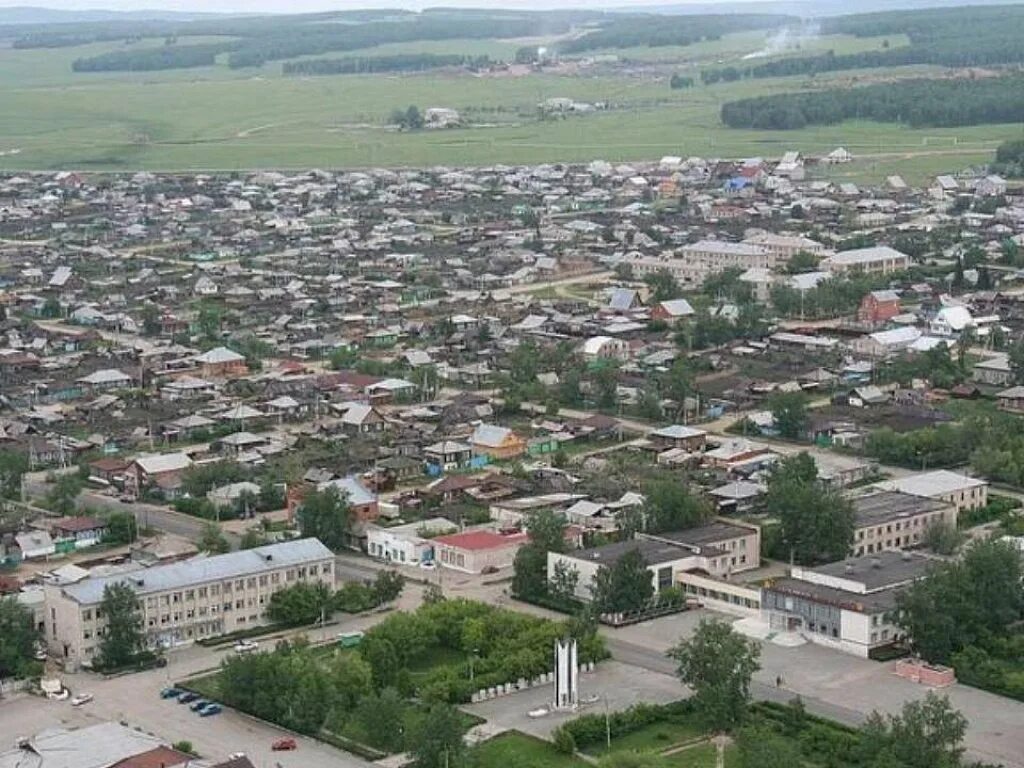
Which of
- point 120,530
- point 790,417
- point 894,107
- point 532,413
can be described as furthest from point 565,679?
point 894,107

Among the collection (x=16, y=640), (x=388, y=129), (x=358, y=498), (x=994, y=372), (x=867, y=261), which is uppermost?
(x=16, y=640)

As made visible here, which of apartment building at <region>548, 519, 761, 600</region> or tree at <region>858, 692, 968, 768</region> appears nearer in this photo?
tree at <region>858, 692, 968, 768</region>

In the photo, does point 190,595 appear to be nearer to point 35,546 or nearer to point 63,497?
point 35,546

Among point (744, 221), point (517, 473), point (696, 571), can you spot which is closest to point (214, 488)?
point (517, 473)

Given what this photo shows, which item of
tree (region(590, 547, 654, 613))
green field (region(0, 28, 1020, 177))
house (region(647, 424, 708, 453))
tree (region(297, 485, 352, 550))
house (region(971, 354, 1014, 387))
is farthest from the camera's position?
green field (region(0, 28, 1020, 177))

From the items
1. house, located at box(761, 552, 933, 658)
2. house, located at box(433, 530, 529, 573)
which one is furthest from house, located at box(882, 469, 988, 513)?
house, located at box(433, 530, 529, 573)

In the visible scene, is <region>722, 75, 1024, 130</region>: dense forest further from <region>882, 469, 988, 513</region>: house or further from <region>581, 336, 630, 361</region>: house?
<region>882, 469, 988, 513</region>: house

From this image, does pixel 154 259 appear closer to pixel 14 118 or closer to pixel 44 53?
pixel 14 118
